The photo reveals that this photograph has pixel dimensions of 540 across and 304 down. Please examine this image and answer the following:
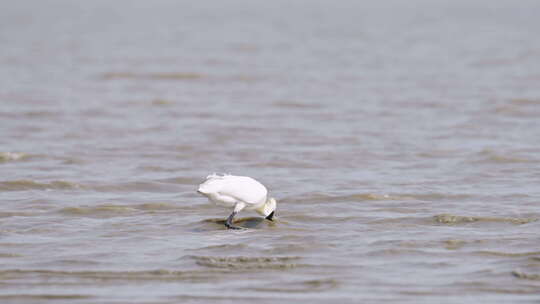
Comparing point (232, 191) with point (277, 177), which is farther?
point (277, 177)

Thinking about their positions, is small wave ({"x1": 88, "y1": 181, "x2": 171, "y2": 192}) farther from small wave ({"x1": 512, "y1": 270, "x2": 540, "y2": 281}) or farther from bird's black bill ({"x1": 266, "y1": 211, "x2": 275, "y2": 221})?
small wave ({"x1": 512, "y1": 270, "x2": 540, "y2": 281})

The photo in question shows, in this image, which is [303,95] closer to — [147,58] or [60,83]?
[60,83]

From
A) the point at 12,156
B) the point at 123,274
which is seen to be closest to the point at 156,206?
the point at 123,274

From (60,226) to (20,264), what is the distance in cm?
137

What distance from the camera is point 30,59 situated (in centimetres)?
2658

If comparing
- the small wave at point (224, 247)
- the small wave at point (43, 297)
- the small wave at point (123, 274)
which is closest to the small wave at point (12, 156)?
the small wave at point (224, 247)

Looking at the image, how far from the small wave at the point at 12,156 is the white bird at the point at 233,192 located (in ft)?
14.8

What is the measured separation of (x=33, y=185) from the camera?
417 inches

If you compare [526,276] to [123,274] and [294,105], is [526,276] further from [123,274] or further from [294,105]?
[294,105]

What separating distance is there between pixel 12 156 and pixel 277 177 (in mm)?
3345

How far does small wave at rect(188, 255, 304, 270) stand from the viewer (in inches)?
285

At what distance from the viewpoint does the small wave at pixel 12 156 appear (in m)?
12.2

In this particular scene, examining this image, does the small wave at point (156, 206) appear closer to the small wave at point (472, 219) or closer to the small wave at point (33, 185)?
the small wave at point (33, 185)

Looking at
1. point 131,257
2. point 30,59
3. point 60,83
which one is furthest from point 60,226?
point 30,59
